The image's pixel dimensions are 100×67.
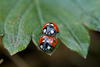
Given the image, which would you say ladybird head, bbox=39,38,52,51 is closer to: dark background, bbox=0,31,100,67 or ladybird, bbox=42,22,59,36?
ladybird, bbox=42,22,59,36

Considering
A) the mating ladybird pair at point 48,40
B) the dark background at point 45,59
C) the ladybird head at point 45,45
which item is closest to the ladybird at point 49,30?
the mating ladybird pair at point 48,40

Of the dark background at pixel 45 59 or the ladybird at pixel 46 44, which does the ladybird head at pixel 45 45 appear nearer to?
the ladybird at pixel 46 44

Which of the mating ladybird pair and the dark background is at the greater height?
the mating ladybird pair

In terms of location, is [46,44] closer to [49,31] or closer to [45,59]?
[49,31]

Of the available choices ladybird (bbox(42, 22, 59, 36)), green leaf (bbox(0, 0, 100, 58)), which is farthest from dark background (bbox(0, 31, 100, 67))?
ladybird (bbox(42, 22, 59, 36))

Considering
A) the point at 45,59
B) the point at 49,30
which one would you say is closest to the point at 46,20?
the point at 49,30

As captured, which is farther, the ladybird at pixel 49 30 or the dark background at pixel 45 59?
the dark background at pixel 45 59
